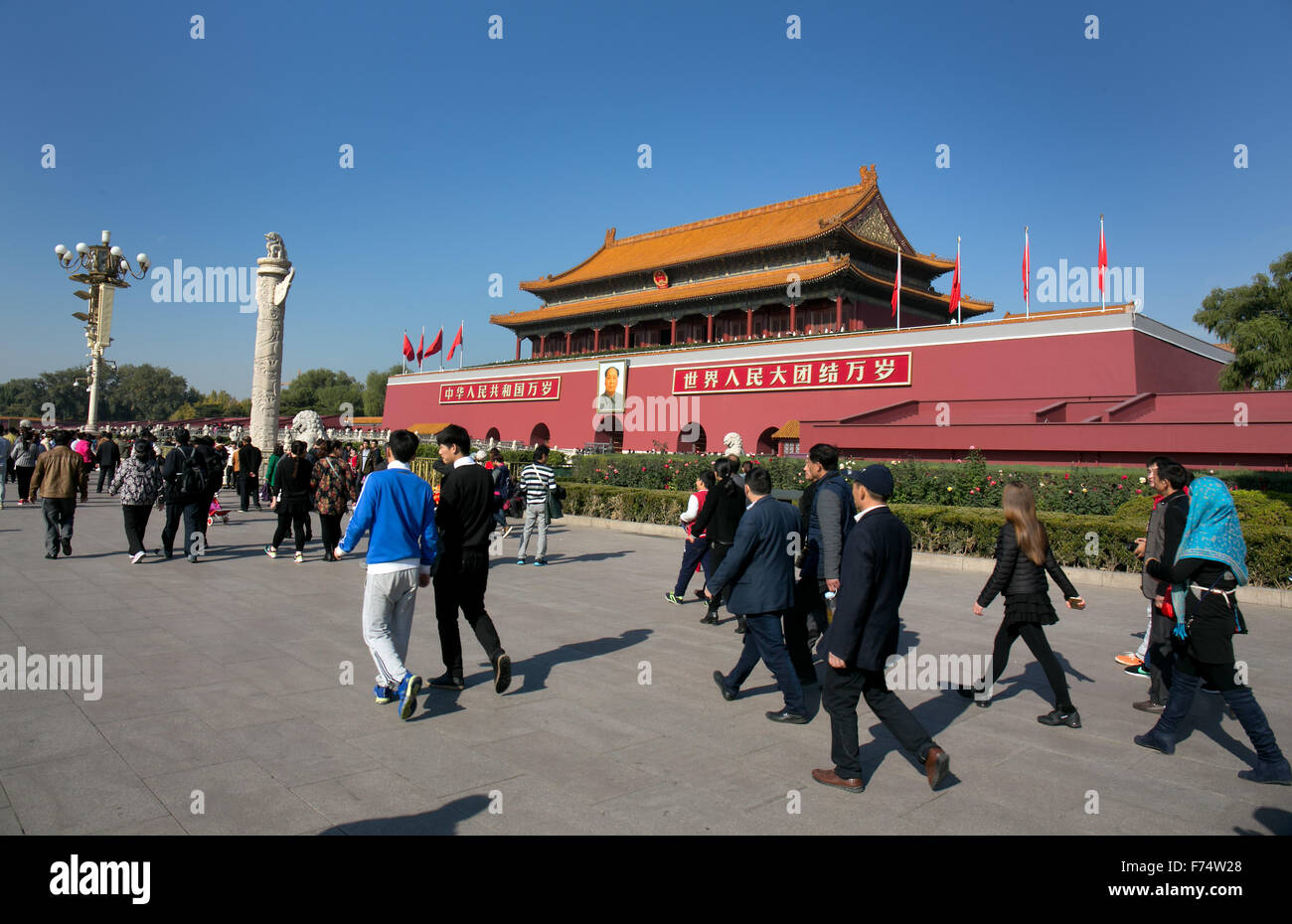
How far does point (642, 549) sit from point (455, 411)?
26953mm

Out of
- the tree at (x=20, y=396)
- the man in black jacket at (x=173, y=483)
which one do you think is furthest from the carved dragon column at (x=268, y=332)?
the tree at (x=20, y=396)

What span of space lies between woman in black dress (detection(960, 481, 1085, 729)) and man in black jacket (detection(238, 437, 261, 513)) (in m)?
13.2

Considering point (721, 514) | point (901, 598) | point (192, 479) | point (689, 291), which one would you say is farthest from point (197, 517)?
point (689, 291)

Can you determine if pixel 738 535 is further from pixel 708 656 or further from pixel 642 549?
pixel 642 549

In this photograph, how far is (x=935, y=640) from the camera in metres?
6.20

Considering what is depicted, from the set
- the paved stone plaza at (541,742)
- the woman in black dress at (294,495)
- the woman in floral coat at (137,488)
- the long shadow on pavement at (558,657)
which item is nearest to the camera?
the paved stone plaza at (541,742)

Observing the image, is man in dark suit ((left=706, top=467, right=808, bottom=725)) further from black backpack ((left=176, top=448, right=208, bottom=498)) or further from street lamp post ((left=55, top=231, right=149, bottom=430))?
street lamp post ((left=55, top=231, right=149, bottom=430))

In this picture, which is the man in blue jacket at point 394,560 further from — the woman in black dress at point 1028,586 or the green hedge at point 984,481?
the green hedge at point 984,481

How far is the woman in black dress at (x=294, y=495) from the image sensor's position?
350 inches

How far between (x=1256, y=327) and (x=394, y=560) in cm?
2820

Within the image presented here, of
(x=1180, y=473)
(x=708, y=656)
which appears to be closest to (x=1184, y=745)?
(x=1180, y=473)

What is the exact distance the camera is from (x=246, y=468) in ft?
46.3

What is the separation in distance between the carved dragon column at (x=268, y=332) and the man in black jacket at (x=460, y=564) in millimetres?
17409
